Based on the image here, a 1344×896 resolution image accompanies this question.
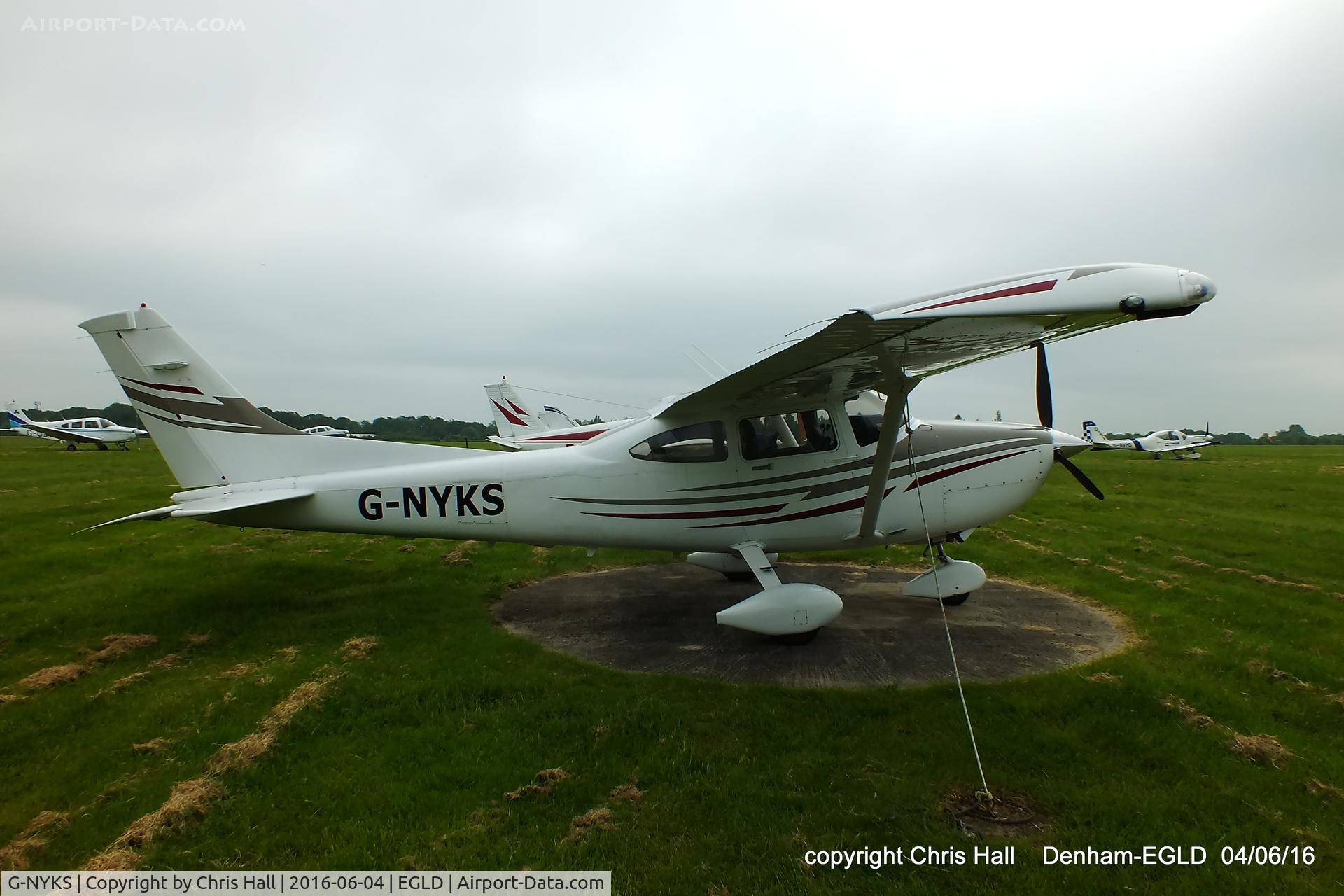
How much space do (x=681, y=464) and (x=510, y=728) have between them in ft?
9.61

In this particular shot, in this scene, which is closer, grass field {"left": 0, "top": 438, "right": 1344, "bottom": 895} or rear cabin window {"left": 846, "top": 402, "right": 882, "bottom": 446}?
grass field {"left": 0, "top": 438, "right": 1344, "bottom": 895}

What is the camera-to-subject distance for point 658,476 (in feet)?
20.3

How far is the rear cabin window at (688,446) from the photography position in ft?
20.1

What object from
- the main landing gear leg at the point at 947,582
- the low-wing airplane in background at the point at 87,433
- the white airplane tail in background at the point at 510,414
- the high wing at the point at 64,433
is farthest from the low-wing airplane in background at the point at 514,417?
the high wing at the point at 64,433

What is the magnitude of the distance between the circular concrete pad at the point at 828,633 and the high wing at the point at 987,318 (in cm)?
253

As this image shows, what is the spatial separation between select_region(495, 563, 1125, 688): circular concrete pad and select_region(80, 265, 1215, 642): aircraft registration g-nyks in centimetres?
42

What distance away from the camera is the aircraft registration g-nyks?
6012 millimetres

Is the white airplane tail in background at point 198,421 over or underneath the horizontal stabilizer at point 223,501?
over

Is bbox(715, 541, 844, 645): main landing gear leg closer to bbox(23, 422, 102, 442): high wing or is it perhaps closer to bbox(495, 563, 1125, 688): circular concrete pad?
bbox(495, 563, 1125, 688): circular concrete pad

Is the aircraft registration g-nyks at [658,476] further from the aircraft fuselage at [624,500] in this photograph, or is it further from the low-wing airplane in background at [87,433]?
the low-wing airplane in background at [87,433]

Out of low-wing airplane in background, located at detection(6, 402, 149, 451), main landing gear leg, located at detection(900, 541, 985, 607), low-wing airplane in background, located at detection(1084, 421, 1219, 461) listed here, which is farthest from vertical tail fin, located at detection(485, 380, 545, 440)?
low-wing airplane in background, located at detection(1084, 421, 1219, 461)

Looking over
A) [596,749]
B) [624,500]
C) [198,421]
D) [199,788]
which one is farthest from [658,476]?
[198,421]

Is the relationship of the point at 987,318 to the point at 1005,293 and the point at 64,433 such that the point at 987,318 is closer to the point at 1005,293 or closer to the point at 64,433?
the point at 1005,293

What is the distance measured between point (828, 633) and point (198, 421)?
7.07 m
